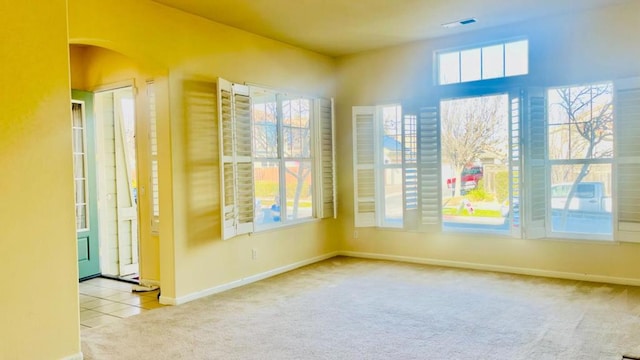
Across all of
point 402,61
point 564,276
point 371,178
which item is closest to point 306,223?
point 371,178

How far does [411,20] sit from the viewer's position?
4895 millimetres

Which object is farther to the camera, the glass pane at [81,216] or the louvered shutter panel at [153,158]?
the glass pane at [81,216]

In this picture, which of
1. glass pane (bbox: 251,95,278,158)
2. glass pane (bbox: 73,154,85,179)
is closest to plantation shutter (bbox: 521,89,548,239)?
glass pane (bbox: 251,95,278,158)

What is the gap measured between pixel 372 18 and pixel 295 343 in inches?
130

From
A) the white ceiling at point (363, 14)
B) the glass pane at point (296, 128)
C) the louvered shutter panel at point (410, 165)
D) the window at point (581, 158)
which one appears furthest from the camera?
the louvered shutter panel at point (410, 165)

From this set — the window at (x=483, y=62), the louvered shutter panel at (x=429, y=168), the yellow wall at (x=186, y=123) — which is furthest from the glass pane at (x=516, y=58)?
the yellow wall at (x=186, y=123)

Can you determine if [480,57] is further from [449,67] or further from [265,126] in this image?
[265,126]

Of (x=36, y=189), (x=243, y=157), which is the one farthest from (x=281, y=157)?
(x=36, y=189)

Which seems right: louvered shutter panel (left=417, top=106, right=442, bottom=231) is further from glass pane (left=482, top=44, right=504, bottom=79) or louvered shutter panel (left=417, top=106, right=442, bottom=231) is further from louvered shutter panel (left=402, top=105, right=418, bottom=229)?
glass pane (left=482, top=44, right=504, bottom=79)

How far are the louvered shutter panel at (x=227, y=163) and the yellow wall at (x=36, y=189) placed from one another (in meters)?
1.73

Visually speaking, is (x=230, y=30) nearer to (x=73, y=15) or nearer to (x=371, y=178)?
(x=73, y=15)

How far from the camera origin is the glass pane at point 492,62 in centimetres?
538

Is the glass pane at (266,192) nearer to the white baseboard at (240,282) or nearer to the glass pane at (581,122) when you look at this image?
the white baseboard at (240,282)

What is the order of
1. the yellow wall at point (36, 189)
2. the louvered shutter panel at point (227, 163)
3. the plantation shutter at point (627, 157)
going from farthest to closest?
the louvered shutter panel at point (227, 163)
the plantation shutter at point (627, 157)
the yellow wall at point (36, 189)
